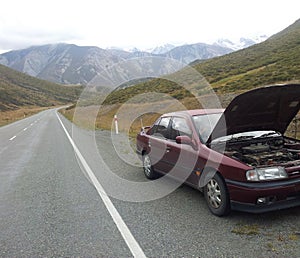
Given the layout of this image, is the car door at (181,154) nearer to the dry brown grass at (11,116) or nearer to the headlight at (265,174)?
the headlight at (265,174)

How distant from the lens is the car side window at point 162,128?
665 cm

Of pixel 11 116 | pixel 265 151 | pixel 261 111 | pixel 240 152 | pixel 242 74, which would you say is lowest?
pixel 242 74

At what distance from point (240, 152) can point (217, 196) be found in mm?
974

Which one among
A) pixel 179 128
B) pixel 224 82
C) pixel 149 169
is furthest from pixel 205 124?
pixel 224 82

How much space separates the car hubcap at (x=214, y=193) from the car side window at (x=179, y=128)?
1.07 metres

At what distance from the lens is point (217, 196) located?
15.4ft

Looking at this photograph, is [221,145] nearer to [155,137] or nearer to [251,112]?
[251,112]

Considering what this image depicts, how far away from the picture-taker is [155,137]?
694cm

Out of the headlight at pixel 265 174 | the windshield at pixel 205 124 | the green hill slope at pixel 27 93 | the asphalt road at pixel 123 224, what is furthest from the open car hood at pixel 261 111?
the green hill slope at pixel 27 93

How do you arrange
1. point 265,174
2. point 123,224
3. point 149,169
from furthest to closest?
1. point 149,169
2. point 123,224
3. point 265,174

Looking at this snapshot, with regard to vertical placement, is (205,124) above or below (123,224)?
above

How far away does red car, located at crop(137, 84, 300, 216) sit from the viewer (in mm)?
4234

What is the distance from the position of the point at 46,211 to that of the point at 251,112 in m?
3.74

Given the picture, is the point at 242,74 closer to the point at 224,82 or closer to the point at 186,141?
the point at 224,82
